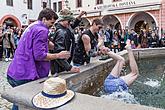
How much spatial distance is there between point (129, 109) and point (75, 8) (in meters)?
28.7

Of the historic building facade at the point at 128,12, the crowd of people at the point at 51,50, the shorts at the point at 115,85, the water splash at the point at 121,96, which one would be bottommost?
the water splash at the point at 121,96

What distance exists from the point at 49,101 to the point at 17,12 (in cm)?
2900

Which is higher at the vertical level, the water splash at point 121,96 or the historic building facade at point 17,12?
the historic building facade at point 17,12

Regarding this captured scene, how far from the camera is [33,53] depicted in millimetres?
3467

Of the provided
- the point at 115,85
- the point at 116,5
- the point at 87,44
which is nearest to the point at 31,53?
the point at 115,85

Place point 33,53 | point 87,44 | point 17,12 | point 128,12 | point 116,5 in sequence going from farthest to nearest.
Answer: point 17,12
point 116,5
point 128,12
point 87,44
point 33,53

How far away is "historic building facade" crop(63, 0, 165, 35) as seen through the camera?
2435 cm

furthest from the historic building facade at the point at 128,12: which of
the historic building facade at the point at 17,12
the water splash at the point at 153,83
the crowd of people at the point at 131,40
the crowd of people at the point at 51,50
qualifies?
the crowd of people at the point at 51,50

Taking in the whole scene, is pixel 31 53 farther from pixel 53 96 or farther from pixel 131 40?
pixel 131 40

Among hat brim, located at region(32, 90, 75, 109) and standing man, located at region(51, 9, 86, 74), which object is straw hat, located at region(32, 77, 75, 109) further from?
standing man, located at region(51, 9, 86, 74)

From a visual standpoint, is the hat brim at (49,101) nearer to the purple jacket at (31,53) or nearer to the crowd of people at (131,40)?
the purple jacket at (31,53)

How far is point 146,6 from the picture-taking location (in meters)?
24.8

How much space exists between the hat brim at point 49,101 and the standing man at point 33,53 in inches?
25.3

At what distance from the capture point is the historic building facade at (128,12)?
24.3 metres
